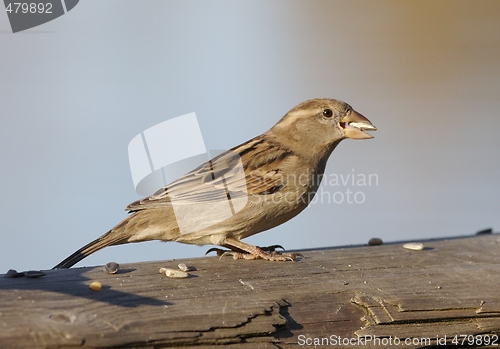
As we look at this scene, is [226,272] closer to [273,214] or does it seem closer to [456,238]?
[273,214]

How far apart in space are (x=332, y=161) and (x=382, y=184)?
483 mm

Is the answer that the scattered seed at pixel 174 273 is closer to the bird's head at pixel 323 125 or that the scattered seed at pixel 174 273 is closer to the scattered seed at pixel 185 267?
the scattered seed at pixel 185 267

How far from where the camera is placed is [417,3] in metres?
5.49

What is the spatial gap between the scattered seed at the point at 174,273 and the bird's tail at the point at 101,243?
2.69ft

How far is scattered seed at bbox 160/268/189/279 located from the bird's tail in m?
0.82

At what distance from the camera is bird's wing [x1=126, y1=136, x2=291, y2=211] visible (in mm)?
3133

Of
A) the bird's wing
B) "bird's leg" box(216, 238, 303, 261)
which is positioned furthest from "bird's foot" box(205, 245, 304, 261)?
the bird's wing

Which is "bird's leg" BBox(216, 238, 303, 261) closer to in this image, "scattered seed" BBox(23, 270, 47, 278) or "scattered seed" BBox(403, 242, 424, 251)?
"scattered seed" BBox(403, 242, 424, 251)

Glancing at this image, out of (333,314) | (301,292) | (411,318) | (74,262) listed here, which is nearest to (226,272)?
(301,292)

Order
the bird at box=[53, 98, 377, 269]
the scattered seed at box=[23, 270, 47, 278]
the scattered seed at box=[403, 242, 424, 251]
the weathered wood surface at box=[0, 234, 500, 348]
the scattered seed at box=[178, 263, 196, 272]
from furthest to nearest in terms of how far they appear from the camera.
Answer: the bird at box=[53, 98, 377, 269]
the scattered seed at box=[403, 242, 424, 251]
the scattered seed at box=[178, 263, 196, 272]
the scattered seed at box=[23, 270, 47, 278]
the weathered wood surface at box=[0, 234, 500, 348]

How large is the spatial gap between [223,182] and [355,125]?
0.79m

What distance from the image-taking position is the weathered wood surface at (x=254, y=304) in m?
1.66

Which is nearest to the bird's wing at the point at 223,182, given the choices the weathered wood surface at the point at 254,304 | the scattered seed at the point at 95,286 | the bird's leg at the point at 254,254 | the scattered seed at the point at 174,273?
the bird's leg at the point at 254,254

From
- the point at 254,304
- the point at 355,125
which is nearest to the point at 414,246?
the point at 355,125
